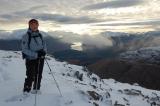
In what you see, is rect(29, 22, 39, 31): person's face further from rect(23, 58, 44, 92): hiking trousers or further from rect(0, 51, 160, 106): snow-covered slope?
rect(0, 51, 160, 106): snow-covered slope

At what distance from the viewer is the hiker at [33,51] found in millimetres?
15352

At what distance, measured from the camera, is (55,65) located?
25.6 metres

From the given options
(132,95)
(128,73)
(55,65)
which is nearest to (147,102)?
(132,95)

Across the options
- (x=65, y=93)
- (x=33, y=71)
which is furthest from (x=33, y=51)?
(x=65, y=93)

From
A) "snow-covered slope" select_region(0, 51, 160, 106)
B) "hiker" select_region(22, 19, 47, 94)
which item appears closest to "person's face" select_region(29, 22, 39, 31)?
"hiker" select_region(22, 19, 47, 94)

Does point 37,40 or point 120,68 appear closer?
point 37,40

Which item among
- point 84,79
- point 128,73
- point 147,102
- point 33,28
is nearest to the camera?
point 33,28

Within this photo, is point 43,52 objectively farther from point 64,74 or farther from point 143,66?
point 143,66

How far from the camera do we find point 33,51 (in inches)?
610

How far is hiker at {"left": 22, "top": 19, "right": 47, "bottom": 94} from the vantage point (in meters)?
15.4

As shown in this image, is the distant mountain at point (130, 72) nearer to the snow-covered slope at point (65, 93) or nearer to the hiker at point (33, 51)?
the snow-covered slope at point (65, 93)

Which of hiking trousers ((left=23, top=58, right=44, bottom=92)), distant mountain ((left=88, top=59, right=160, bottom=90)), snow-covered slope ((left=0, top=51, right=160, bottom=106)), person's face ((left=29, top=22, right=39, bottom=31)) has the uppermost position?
person's face ((left=29, top=22, right=39, bottom=31))

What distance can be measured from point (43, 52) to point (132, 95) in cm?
825

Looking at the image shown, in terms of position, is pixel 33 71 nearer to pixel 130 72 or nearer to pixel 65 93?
pixel 65 93
